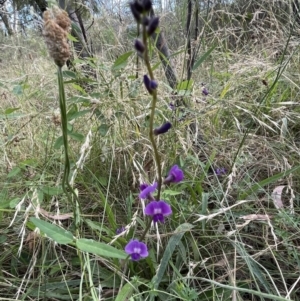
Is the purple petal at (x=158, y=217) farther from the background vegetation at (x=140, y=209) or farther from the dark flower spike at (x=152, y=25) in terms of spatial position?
the dark flower spike at (x=152, y=25)

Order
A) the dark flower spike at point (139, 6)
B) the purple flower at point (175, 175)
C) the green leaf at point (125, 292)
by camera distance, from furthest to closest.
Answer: the green leaf at point (125, 292)
the purple flower at point (175, 175)
the dark flower spike at point (139, 6)

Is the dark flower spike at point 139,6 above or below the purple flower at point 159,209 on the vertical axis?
above

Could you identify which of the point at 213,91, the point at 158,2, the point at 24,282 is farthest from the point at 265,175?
the point at 158,2

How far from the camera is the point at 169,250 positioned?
0.94 metres

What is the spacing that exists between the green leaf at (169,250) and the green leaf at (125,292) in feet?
0.18

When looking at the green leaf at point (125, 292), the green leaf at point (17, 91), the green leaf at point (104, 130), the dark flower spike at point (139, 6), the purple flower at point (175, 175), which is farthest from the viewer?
the green leaf at point (17, 91)

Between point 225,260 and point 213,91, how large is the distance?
1084mm

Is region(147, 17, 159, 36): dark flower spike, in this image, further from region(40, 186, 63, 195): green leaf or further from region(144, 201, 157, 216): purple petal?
region(40, 186, 63, 195): green leaf

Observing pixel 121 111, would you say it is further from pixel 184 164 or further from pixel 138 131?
pixel 184 164

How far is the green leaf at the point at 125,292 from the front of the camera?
82 centimetres

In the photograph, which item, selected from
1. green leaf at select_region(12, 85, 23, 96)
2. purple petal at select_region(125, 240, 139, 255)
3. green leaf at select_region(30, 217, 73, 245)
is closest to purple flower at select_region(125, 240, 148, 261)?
purple petal at select_region(125, 240, 139, 255)

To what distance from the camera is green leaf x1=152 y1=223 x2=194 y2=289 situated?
886 millimetres

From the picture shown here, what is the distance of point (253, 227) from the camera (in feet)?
3.51

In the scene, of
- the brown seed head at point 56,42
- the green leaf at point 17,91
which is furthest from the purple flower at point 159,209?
the green leaf at point 17,91
